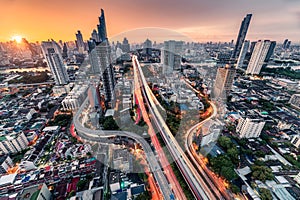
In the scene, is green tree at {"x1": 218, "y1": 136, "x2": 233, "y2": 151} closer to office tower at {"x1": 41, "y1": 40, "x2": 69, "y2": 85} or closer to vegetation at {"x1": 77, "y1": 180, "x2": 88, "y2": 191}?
vegetation at {"x1": 77, "y1": 180, "x2": 88, "y2": 191}

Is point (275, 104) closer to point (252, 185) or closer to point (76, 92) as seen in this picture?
point (252, 185)

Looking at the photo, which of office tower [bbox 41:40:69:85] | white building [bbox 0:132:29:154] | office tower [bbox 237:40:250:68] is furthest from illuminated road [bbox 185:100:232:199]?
office tower [bbox 237:40:250:68]

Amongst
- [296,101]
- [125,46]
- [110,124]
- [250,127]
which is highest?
[125,46]

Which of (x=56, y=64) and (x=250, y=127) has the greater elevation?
(x=56, y=64)

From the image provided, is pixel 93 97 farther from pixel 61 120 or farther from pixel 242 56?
pixel 242 56

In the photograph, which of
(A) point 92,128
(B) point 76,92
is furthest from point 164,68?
(A) point 92,128

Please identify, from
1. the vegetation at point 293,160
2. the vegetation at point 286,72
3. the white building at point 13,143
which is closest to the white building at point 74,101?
the white building at point 13,143

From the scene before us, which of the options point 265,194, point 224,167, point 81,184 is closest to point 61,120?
point 81,184
